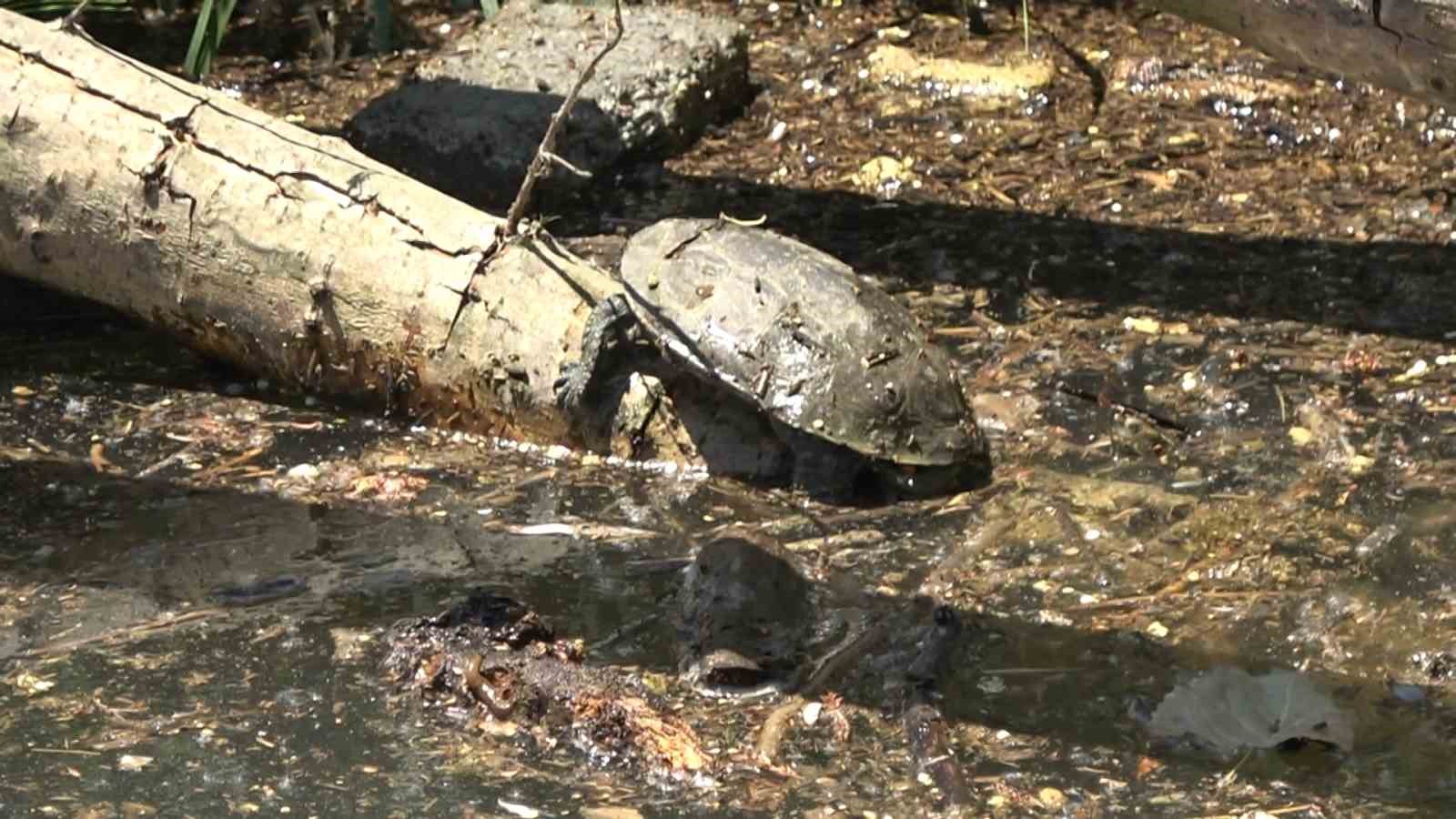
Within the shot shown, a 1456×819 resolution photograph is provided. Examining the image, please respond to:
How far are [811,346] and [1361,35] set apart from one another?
1.48 metres

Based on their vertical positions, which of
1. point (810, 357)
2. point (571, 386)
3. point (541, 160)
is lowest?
point (571, 386)

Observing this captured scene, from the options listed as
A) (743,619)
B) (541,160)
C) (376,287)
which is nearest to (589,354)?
(541,160)

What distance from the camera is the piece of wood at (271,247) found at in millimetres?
4738

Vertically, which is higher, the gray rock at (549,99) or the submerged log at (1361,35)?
the submerged log at (1361,35)

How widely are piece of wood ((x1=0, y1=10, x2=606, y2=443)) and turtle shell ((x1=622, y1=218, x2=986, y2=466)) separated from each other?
1.00ft

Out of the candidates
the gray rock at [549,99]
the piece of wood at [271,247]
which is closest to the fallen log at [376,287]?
the piece of wood at [271,247]

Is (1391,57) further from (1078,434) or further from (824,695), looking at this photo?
(824,695)

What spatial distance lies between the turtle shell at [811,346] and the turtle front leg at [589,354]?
59mm

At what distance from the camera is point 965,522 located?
4.30 meters

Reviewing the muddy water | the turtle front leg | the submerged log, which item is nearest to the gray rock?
the muddy water

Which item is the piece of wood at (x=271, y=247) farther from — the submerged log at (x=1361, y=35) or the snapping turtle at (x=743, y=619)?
the submerged log at (x=1361, y=35)

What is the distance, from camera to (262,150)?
16.0 ft

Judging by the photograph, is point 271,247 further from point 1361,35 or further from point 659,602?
point 1361,35

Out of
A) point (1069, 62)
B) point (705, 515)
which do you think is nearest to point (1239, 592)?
point (705, 515)
